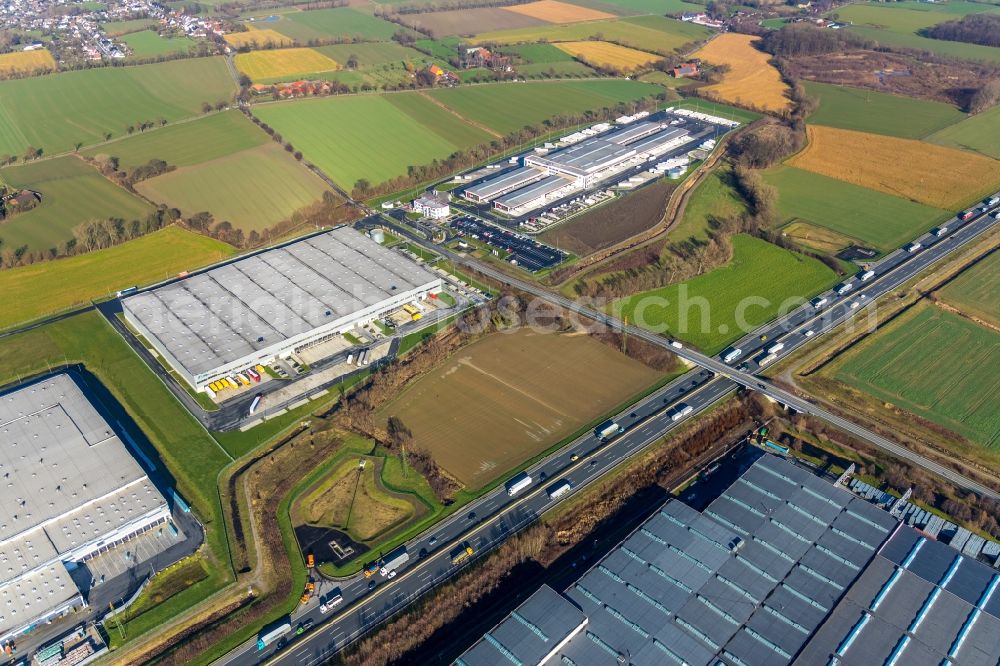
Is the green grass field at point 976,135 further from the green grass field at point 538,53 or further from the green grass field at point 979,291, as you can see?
the green grass field at point 538,53

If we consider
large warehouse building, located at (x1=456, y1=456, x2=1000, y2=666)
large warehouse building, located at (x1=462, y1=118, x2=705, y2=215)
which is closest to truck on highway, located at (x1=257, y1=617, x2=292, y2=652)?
large warehouse building, located at (x1=456, y1=456, x2=1000, y2=666)

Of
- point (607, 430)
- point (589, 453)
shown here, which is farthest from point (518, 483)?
point (607, 430)

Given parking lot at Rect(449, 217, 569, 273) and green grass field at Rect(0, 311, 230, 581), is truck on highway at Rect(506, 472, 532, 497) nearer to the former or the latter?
green grass field at Rect(0, 311, 230, 581)

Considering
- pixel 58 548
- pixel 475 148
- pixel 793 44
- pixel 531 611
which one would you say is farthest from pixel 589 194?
pixel 793 44

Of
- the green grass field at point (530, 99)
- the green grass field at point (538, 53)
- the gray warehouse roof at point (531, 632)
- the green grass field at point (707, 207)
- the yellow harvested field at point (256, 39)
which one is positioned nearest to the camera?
the gray warehouse roof at point (531, 632)

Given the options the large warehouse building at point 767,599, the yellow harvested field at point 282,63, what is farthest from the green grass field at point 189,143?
the large warehouse building at point 767,599

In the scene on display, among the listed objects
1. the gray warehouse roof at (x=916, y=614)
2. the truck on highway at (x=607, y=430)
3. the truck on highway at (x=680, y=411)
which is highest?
the gray warehouse roof at (x=916, y=614)
